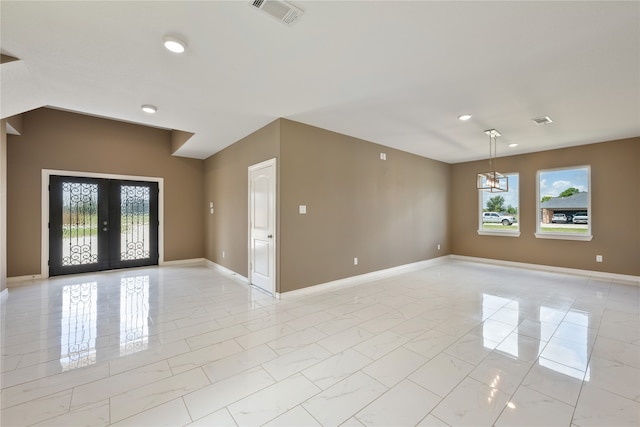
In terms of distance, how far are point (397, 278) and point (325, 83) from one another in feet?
12.5

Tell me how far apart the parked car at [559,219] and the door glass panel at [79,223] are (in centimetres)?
983

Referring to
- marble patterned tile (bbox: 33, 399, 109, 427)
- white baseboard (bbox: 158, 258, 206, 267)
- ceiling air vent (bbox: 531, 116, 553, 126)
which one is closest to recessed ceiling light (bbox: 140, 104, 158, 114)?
marble patterned tile (bbox: 33, 399, 109, 427)

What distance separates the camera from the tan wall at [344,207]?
161 inches

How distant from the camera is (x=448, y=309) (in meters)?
3.54

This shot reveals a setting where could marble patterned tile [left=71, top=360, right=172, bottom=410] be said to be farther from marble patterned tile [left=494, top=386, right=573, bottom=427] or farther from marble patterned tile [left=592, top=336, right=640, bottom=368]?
marble patterned tile [left=592, top=336, right=640, bottom=368]

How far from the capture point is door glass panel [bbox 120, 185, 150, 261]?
5.93m

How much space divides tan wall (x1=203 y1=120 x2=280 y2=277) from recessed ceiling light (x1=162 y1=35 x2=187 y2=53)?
1.81 metres

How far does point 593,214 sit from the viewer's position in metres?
5.35

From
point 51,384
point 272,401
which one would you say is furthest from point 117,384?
point 272,401

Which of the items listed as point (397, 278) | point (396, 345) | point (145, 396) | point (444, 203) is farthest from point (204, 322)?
point (444, 203)

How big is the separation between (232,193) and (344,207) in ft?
7.80

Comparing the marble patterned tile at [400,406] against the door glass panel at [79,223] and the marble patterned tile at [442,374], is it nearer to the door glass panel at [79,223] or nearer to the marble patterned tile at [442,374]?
the marble patterned tile at [442,374]

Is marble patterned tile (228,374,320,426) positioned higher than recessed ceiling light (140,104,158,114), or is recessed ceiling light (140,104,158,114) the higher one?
recessed ceiling light (140,104,158,114)

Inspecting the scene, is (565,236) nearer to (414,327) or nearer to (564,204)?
(564,204)
